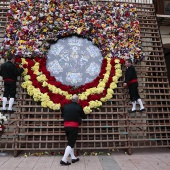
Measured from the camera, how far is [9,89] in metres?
6.45

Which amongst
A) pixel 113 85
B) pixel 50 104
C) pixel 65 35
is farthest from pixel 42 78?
pixel 113 85

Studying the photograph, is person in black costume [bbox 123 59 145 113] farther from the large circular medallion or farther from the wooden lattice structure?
the large circular medallion

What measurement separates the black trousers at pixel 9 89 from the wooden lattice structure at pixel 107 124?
0.25m

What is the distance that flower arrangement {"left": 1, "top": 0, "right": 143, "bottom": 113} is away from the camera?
6742 mm

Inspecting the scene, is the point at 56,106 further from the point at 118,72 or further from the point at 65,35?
the point at 65,35

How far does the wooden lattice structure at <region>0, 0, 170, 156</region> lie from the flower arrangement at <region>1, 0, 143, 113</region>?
1.16ft

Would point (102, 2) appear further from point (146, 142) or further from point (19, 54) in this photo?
point (146, 142)

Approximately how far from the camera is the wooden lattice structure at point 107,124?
6301 millimetres

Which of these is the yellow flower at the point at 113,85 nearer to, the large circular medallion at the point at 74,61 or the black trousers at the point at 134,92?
the black trousers at the point at 134,92

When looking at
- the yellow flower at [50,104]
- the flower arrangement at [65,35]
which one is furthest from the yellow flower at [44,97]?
the yellow flower at [50,104]

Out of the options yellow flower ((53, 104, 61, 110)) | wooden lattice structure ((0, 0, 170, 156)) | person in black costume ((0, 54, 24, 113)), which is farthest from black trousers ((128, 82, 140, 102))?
person in black costume ((0, 54, 24, 113))

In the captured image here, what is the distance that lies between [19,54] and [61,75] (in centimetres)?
148

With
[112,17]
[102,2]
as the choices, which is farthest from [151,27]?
[102,2]

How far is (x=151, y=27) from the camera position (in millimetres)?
8227
